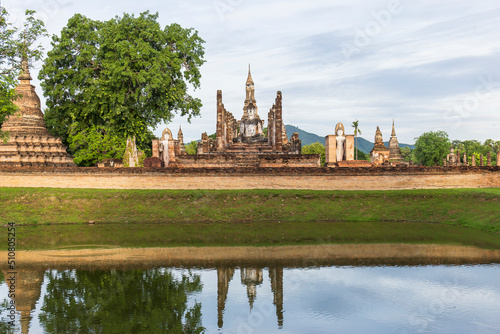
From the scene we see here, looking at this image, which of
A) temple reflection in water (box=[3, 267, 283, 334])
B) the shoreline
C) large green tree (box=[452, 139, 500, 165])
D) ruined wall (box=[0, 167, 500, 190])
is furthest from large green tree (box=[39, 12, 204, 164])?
large green tree (box=[452, 139, 500, 165])

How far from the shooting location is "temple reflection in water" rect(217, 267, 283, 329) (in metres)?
11.5

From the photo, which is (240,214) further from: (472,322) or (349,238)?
(472,322)

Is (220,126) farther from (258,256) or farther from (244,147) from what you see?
(258,256)

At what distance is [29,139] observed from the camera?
36.5m

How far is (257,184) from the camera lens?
2903cm

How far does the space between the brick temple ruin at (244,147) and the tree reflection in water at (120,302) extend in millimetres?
20118

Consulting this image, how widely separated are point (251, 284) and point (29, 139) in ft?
92.3

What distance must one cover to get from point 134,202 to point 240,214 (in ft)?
18.7

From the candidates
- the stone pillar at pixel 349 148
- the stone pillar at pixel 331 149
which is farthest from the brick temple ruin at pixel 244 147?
the stone pillar at pixel 349 148

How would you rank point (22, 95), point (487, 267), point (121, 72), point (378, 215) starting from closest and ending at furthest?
point (487, 267)
point (378, 215)
point (121, 72)
point (22, 95)

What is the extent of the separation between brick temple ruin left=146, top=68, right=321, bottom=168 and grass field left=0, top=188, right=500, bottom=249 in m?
6.80

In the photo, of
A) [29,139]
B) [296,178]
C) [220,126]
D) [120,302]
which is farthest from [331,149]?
[120,302]

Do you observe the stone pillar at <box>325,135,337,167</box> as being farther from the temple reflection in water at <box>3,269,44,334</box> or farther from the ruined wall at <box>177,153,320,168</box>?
the temple reflection in water at <box>3,269,44,334</box>

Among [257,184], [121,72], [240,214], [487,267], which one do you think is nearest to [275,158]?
[257,184]
